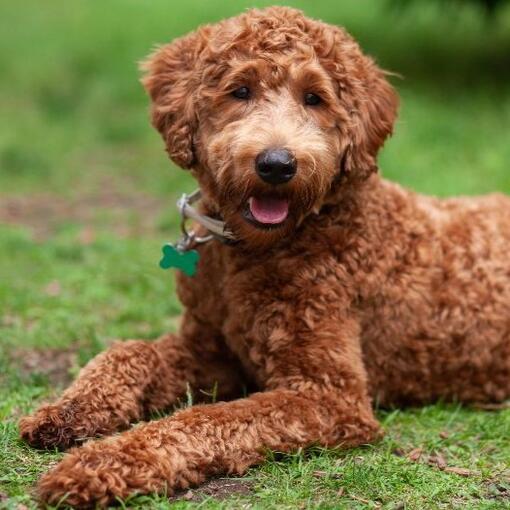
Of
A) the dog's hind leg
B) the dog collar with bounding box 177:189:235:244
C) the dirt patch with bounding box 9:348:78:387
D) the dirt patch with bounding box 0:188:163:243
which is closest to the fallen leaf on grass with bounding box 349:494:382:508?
the dog's hind leg

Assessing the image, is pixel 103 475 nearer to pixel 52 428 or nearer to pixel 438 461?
pixel 52 428

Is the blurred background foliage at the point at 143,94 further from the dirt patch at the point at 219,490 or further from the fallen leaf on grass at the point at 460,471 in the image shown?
the dirt patch at the point at 219,490

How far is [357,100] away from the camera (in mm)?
4121

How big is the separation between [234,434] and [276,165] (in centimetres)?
104

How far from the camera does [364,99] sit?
414 cm

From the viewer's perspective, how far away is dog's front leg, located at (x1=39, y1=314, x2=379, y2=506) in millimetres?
3371

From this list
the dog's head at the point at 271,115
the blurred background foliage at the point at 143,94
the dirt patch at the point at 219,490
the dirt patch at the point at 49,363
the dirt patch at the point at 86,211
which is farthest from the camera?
the blurred background foliage at the point at 143,94

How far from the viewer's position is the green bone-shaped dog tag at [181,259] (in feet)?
14.3

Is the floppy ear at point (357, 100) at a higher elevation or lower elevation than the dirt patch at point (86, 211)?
higher

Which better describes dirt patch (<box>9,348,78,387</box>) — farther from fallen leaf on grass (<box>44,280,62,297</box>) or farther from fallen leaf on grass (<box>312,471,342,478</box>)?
fallen leaf on grass (<box>312,471,342,478</box>)

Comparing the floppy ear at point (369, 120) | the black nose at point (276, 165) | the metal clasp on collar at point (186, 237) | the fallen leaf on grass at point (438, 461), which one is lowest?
the fallen leaf on grass at point (438, 461)

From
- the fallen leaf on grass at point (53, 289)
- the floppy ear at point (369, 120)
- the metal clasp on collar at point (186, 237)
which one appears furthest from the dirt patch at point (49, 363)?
the floppy ear at point (369, 120)

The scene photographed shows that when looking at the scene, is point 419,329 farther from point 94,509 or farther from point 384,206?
point 94,509

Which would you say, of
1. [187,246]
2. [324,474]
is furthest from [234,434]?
[187,246]
